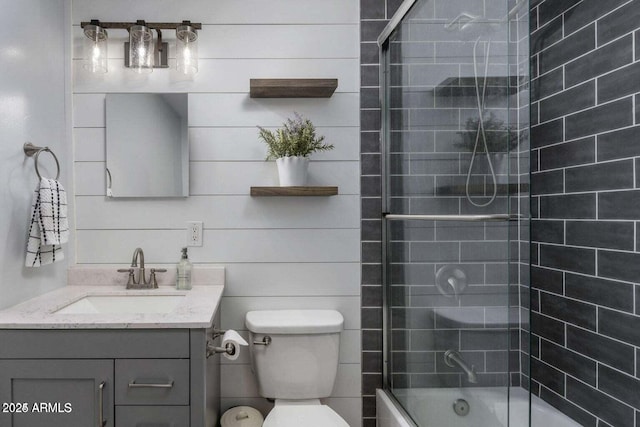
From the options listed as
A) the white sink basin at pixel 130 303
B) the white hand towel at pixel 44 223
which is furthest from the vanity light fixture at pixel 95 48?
the white sink basin at pixel 130 303

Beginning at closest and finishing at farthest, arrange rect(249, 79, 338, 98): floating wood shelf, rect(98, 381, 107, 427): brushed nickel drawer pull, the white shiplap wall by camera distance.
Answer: rect(98, 381, 107, 427): brushed nickel drawer pull
rect(249, 79, 338, 98): floating wood shelf
the white shiplap wall

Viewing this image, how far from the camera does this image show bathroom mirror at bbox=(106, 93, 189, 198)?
1.97 meters

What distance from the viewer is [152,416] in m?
1.34

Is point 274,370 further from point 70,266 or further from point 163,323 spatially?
point 70,266

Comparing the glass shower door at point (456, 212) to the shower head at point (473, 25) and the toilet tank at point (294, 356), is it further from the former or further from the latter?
the toilet tank at point (294, 356)

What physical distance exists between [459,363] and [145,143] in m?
1.65

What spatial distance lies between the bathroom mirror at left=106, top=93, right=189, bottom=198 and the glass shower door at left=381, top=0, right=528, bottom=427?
1027 mm

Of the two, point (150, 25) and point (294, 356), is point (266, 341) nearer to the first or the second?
point (294, 356)

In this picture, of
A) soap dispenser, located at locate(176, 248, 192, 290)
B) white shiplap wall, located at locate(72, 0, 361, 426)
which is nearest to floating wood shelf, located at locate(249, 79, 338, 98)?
white shiplap wall, located at locate(72, 0, 361, 426)

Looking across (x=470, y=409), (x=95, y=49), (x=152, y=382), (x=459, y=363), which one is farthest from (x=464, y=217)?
(x=95, y=49)

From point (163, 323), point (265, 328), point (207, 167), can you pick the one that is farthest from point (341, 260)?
point (163, 323)

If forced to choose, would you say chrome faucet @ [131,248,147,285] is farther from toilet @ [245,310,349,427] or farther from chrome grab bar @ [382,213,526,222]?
chrome grab bar @ [382,213,526,222]

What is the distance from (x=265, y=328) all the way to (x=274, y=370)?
7.5 inches

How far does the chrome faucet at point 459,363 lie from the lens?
1172 millimetres
